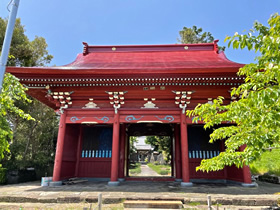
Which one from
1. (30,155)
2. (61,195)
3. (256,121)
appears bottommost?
(61,195)

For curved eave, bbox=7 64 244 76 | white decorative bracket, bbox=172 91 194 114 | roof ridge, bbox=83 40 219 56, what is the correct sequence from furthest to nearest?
roof ridge, bbox=83 40 219 56 < white decorative bracket, bbox=172 91 194 114 < curved eave, bbox=7 64 244 76

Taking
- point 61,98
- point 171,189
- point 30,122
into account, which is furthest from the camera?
point 30,122

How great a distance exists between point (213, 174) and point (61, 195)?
22.9 ft

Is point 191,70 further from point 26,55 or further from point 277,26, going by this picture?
point 26,55

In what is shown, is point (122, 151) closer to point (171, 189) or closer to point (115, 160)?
point (115, 160)

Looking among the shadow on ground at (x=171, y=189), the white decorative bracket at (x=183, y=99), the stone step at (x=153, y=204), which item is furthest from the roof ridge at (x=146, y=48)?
the stone step at (x=153, y=204)

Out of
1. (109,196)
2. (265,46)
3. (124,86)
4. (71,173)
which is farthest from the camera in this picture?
(71,173)

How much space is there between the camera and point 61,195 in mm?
5500

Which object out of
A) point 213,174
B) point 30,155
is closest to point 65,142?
point 30,155

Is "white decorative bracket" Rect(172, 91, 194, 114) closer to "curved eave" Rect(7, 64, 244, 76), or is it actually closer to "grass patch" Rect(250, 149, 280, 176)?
"curved eave" Rect(7, 64, 244, 76)

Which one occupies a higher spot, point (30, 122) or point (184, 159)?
point (30, 122)

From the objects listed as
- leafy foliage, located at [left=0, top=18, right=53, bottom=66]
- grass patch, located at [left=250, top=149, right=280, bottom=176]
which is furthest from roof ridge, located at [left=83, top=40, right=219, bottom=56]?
grass patch, located at [left=250, top=149, right=280, bottom=176]

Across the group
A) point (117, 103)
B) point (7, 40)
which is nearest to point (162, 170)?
point (117, 103)

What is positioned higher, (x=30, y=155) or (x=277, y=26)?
(x=277, y=26)
